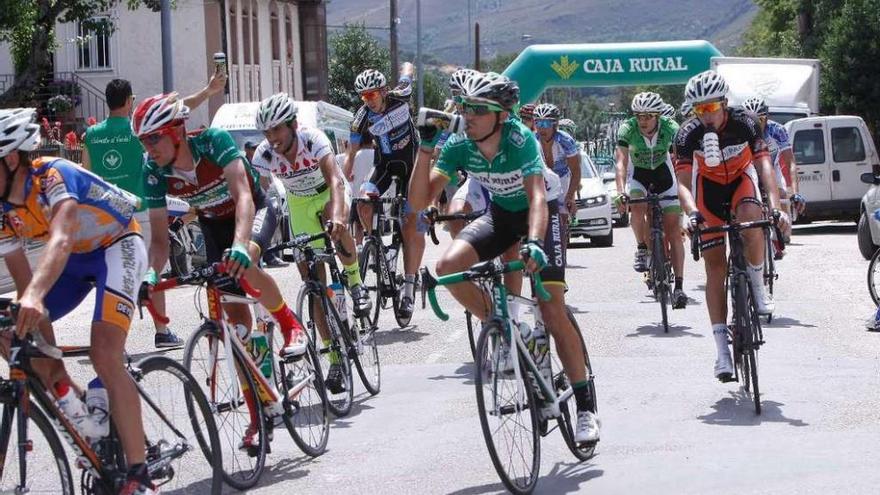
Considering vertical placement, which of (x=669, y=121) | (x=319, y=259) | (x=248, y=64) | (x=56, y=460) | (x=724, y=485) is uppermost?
(x=248, y=64)

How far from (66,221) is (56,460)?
2.97 feet

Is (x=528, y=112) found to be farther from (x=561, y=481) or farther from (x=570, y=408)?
(x=561, y=481)

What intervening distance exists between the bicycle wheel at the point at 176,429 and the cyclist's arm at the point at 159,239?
113cm

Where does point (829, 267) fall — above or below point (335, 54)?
below

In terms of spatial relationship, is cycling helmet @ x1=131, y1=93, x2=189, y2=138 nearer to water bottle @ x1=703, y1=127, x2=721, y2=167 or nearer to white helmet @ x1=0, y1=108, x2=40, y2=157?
white helmet @ x1=0, y1=108, x2=40, y2=157

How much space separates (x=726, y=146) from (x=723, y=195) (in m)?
0.35

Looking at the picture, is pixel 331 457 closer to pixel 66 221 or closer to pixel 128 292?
pixel 128 292

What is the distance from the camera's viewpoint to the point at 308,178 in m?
10.1

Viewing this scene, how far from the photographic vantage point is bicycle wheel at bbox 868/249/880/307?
1366 cm

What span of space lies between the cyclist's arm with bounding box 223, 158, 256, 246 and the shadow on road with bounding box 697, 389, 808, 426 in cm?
299

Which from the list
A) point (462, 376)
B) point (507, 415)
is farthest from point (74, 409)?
point (462, 376)

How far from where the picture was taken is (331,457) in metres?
8.04

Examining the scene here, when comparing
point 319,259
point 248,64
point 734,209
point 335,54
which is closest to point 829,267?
point 734,209

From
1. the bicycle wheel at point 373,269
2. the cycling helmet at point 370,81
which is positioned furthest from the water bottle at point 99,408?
the cycling helmet at point 370,81
